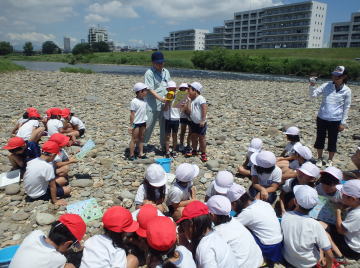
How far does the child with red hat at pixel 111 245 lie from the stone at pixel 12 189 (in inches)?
105

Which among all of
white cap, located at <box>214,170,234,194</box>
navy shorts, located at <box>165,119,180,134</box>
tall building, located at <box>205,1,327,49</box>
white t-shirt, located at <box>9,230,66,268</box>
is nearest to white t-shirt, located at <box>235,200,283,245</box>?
white cap, located at <box>214,170,234,194</box>

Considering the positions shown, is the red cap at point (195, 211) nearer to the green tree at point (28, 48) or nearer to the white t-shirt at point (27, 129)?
the white t-shirt at point (27, 129)

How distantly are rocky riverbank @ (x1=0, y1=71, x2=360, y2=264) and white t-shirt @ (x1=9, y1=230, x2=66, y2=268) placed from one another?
1.17 meters

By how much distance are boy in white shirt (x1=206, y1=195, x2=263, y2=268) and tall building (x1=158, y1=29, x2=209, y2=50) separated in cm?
11971

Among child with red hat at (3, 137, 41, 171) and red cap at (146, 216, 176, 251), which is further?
child with red hat at (3, 137, 41, 171)

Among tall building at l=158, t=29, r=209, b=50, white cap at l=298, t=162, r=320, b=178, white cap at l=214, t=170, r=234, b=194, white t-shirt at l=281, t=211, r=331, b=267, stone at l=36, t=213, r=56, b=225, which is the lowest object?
stone at l=36, t=213, r=56, b=225

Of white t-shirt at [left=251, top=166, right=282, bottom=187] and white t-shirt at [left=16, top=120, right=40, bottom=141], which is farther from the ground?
white t-shirt at [left=16, top=120, right=40, bottom=141]

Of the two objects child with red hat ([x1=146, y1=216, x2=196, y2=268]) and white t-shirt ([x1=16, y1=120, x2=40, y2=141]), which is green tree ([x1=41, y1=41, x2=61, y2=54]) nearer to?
white t-shirt ([x1=16, y1=120, x2=40, y2=141])

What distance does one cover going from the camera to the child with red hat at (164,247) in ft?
8.02

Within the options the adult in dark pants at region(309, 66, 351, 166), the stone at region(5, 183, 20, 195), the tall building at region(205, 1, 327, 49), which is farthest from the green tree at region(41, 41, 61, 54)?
the adult in dark pants at region(309, 66, 351, 166)

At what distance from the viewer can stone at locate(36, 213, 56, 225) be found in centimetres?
389

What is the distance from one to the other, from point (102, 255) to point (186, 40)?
125599mm

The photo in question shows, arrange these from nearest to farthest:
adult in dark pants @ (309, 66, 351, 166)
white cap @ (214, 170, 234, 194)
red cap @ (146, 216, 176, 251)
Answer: red cap @ (146, 216, 176, 251)
white cap @ (214, 170, 234, 194)
adult in dark pants @ (309, 66, 351, 166)

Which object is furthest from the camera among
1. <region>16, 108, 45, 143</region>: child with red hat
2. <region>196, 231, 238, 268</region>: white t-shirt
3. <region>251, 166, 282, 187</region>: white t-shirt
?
<region>16, 108, 45, 143</region>: child with red hat
